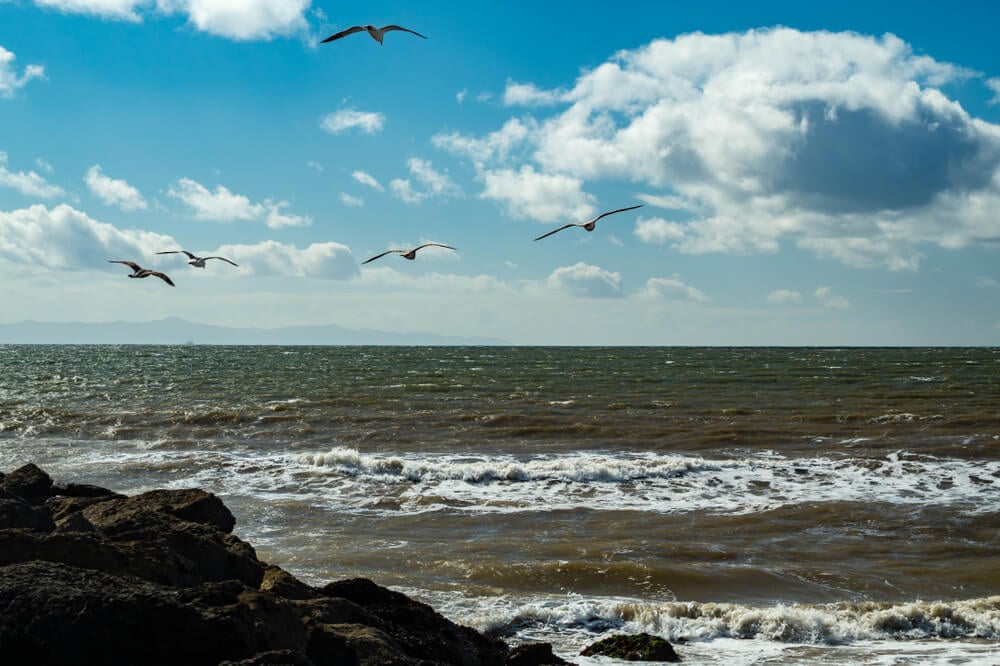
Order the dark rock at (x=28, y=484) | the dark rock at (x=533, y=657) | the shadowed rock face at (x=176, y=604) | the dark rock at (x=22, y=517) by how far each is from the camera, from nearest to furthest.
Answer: the shadowed rock face at (x=176, y=604) < the dark rock at (x=533, y=657) < the dark rock at (x=22, y=517) < the dark rock at (x=28, y=484)

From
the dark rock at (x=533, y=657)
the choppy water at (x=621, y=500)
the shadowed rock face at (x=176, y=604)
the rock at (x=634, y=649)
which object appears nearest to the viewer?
the shadowed rock face at (x=176, y=604)

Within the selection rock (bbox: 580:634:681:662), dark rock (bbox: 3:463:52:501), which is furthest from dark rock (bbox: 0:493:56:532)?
rock (bbox: 580:634:681:662)

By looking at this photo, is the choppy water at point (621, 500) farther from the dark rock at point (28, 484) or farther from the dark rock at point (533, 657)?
the dark rock at point (28, 484)

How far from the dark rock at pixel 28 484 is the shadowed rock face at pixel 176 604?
131 centimetres

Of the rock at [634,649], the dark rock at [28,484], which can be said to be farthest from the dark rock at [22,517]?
the rock at [634,649]

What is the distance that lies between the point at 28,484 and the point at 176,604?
6.00 m

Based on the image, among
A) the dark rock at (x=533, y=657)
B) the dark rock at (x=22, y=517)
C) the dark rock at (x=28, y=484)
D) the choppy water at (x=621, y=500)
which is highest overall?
the dark rock at (x=22, y=517)

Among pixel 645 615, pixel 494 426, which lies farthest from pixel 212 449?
pixel 645 615

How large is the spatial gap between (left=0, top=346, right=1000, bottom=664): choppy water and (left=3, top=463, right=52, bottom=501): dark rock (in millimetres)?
2879

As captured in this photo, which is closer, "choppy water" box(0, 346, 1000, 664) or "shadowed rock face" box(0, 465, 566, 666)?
"shadowed rock face" box(0, 465, 566, 666)

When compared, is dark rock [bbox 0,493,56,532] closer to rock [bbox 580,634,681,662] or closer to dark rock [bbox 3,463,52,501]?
dark rock [bbox 3,463,52,501]

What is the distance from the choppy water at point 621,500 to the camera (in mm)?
9078

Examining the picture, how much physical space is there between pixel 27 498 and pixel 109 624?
5.81m

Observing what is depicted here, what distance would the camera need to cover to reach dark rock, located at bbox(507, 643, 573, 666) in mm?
6809
